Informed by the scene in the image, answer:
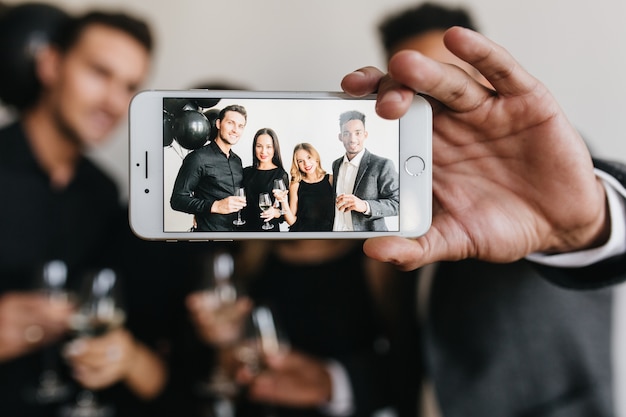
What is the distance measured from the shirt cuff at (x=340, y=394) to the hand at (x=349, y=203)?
782 mm

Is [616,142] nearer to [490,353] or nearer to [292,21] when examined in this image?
[490,353]

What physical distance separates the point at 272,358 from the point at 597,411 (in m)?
0.65

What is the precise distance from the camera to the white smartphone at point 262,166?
25.2 inches

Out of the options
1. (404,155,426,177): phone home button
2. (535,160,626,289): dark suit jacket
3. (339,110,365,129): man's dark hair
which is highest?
(339,110,365,129): man's dark hair

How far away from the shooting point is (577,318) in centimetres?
100

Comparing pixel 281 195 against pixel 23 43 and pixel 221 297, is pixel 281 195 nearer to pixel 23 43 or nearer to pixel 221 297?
pixel 221 297

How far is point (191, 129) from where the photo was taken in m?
0.65

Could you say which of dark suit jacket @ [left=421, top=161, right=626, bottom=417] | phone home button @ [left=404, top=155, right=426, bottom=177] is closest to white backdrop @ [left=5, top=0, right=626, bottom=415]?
dark suit jacket @ [left=421, top=161, right=626, bottom=417]

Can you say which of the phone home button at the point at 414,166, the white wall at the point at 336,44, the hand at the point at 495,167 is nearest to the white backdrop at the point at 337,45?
the white wall at the point at 336,44

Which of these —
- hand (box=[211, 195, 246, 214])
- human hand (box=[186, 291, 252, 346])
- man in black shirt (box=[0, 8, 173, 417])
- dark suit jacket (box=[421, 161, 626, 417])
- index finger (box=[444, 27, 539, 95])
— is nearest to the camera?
index finger (box=[444, 27, 539, 95])

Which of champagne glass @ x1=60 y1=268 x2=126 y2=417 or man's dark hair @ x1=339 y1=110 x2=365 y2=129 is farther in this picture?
champagne glass @ x1=60 y1=268 x2=126 y2=417

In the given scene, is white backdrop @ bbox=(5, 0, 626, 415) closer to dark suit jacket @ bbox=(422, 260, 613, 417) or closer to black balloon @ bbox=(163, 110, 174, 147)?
dark suit jacket @ bbox=(422, 260, 613, 417)

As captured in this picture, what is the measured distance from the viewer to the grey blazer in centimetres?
65

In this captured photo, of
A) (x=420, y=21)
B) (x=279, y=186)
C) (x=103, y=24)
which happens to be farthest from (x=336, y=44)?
(x=279, y=186)
